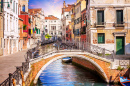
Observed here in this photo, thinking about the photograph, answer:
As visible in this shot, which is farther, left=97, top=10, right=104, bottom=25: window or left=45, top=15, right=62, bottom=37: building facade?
left=45, top=15, right=62, bottom=37: building facade

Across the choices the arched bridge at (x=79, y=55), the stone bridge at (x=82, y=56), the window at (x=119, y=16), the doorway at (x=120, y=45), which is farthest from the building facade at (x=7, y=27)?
the doorway at (x=120, y=45)

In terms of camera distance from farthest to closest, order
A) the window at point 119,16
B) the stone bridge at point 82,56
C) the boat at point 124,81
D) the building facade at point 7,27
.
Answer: the window at point 119,16
the building facade at point 7,27
the stone bridge at point 82,56
the boat at point 124,81

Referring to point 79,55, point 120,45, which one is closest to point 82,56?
point 79,55

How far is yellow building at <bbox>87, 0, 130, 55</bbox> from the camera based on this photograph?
23484mm

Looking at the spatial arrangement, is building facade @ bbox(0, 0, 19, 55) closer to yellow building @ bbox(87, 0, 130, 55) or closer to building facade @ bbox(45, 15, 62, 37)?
yellow building @ bbox(87, 0, 130, 55)

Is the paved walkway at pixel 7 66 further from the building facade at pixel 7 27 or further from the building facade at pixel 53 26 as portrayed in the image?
the building facade at pixel 53 26

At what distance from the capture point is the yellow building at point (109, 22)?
2348cm

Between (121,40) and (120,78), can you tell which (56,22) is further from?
(120,78)

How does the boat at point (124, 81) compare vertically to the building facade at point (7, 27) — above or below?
below

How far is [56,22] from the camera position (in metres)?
102

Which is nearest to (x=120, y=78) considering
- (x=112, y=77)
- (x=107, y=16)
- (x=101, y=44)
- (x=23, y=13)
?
(x=112, y=77)

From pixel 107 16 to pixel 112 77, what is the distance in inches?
305

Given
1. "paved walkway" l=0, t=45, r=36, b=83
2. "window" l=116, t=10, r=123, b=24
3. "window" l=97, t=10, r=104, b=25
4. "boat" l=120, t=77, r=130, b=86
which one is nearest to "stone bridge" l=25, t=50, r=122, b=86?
"boat" l=120, t=77, r=130, b=86

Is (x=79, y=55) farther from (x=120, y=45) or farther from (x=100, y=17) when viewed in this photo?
(x=120, y=45)
